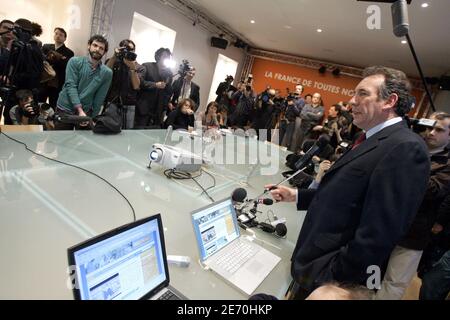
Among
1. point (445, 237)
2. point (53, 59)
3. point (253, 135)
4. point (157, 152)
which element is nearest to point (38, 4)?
point (53, 59)

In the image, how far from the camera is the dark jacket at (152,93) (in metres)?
3.72

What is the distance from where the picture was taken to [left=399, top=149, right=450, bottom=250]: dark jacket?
163cm

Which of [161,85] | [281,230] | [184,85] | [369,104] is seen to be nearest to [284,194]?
[281,230]

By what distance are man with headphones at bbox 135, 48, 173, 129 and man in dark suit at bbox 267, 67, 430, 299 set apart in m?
3.02

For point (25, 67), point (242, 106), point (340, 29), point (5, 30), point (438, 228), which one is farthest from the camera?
point (242, 106)

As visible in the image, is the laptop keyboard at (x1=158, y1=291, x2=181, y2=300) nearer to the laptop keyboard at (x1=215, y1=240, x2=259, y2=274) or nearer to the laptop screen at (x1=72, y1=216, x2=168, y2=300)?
the laptop screen at (x1=72, y1=216, x2=168, y2=300)

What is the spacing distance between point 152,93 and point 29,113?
1.63m

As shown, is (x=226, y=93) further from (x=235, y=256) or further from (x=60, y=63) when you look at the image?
(x=235, y=256)

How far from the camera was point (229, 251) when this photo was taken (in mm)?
1149

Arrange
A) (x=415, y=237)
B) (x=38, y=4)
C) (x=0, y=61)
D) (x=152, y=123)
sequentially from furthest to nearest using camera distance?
(x=38, y=4)
(x=152, y=123)
(x=0, y=61)
(x=415, y=237)

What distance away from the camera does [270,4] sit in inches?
178

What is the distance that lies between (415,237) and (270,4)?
4.25 metres

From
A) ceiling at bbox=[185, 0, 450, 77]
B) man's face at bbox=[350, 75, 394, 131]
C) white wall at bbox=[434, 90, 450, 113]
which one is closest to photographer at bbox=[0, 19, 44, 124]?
man's face at bbox=[350, 75, 394, 131]
